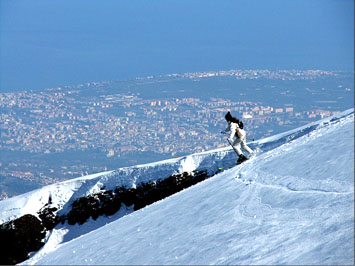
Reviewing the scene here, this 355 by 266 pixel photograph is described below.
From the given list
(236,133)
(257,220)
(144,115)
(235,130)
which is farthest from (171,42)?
(257,220)

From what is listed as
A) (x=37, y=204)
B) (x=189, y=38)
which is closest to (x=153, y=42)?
(x=189, y=38)

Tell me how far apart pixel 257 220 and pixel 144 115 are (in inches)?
3611

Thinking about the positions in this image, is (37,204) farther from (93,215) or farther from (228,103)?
(228,103)

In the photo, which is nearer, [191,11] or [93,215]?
[93,215]

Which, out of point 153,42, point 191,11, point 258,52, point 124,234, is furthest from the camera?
point 191,11

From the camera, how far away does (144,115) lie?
10006 centimetres

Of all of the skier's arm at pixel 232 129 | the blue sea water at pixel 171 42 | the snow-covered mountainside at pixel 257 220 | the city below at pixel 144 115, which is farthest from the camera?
the blue sea water at pixel 171 42

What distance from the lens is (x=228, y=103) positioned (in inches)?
3812

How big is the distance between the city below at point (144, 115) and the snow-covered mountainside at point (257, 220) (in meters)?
60.6

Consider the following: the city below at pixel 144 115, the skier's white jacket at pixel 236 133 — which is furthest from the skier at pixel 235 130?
the city below at pixel 144 115

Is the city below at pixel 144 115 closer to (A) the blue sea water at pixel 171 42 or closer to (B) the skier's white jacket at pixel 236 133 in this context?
(A) the blue sea water at pixel 171 42

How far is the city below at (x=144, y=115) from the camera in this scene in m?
82.6

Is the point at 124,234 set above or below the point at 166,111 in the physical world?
below

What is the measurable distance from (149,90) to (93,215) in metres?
93.0
